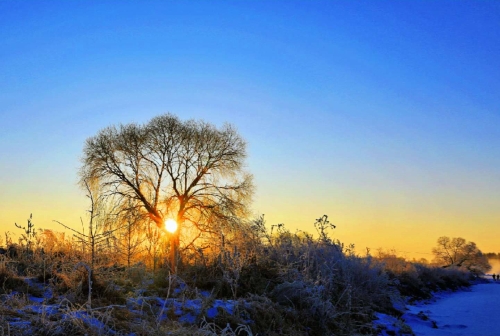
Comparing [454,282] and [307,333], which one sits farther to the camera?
[454,282]

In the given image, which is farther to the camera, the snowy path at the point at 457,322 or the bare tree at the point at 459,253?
the bare tree at the point at 459,253

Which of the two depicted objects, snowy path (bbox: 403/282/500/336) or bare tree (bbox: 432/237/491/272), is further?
bare tree (bbox: 432/237/491/272)

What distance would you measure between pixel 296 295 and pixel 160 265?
4904 millimetres

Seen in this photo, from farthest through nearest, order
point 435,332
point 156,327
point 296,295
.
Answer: point 435,332
point 296,295
point 156,327

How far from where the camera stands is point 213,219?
29000mm

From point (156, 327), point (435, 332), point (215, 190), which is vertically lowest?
point (435, 332)

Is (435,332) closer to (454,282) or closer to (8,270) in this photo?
(8,270)

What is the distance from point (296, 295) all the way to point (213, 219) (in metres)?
19.7

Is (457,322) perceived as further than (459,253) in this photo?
No

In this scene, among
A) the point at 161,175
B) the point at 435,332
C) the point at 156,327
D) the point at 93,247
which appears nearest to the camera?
the point at 156,327

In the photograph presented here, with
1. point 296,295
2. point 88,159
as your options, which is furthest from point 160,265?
point 88,159

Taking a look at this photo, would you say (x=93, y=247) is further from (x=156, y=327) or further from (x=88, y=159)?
(x=88, y=159)

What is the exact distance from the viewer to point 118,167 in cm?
2936

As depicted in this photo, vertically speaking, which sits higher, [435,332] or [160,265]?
[160,265]
